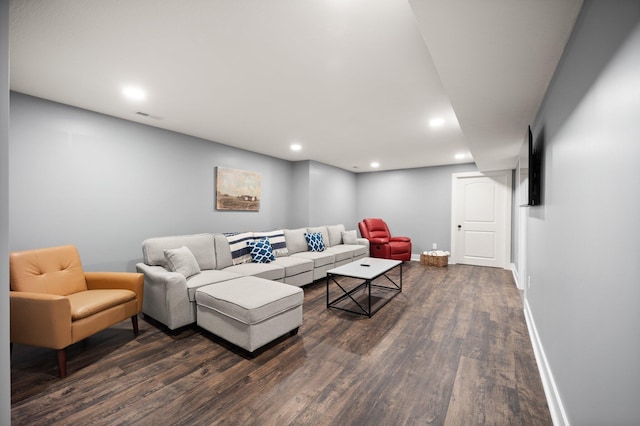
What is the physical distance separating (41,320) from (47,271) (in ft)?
2.16

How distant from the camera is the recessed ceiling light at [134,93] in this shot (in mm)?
2559

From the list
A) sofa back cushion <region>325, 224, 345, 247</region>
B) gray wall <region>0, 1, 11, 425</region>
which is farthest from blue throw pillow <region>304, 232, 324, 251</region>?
gray wall <region>0, 1, 11, 425</region>

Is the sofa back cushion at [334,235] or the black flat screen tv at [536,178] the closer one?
the black flat screen tv at [536,178]

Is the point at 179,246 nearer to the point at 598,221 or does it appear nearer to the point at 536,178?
the point at 598,221

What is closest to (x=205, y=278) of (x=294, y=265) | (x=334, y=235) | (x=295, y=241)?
(x=294, y=265)

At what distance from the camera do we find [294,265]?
154 inches

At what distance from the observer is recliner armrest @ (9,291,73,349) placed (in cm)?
193

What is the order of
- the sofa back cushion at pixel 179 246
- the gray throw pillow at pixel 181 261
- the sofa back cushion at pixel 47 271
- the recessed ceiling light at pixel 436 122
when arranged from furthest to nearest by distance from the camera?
the recessed ceiling light at pixel 436 122
the sofa back cushion at pixel 179 246
the gray throw pillow at pixel 181 261
the sofa back cushion at pixel 47 271

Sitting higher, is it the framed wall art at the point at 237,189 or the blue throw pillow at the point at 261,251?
the framed wall art at the point at 237,189

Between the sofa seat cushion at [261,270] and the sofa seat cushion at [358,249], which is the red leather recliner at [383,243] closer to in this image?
the sofa seat cushion at [358,249]

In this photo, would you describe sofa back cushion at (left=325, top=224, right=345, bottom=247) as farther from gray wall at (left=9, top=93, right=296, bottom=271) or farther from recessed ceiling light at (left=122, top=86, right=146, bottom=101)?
recessed ceiling light at (left=122, top=86, right=146, bottom=101)

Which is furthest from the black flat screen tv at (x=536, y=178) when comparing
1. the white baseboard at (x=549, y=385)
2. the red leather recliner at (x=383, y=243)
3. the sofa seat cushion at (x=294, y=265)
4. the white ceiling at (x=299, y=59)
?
the red leather recliner at (x=383, y=243)

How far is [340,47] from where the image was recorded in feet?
6.14

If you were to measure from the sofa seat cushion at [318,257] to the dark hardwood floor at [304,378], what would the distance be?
1.50 m
